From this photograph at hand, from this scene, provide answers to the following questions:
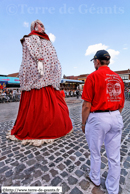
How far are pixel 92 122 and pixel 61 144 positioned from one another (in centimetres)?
151

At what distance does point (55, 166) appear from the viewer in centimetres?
176

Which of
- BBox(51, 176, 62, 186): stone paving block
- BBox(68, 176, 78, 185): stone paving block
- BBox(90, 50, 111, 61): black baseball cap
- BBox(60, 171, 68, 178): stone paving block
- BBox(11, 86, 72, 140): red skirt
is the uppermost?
BBox(90, 50, 111, 61): black baseball cap

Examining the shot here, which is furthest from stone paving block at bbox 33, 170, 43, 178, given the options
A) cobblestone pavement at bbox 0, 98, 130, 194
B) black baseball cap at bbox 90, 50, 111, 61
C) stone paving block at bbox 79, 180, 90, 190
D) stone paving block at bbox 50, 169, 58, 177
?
black baseball cap at bbox 90, 50, 111, 61

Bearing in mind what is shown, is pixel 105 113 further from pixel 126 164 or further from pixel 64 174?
pixel 126 164

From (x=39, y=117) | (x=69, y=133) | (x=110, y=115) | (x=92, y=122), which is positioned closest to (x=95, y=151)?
(x=92, y=122)

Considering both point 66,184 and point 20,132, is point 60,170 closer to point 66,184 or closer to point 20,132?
point 66,184

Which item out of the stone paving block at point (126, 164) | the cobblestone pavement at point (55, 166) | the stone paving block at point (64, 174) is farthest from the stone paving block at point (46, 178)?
the stone paving block at point (126, 164)

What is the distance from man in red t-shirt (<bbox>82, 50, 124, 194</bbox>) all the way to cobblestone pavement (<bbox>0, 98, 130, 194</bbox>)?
16.1 inches

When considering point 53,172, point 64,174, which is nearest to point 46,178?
point 53,172

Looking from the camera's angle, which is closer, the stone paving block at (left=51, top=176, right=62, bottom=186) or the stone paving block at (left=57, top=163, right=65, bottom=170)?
the stone paving block at (left=51, top=176, right=62, bottom=186)

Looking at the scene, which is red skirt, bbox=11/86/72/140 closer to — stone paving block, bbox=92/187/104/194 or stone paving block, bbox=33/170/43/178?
stone paving block, bbox=33/170/43/178

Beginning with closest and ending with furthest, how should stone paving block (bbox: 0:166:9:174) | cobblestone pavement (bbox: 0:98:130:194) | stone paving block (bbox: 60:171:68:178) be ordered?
cobblestone pavement (bbox: 0:98:130:194), stone paving block (bbox: 60:171:68:178), stone paving block (bbox: 0:166:9:174)

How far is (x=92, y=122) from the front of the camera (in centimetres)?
124

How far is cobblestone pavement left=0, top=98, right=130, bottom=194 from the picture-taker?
142 centimetres
